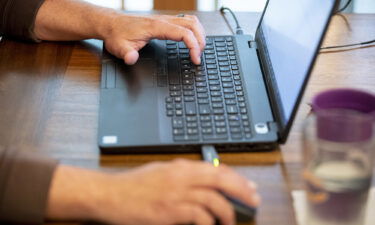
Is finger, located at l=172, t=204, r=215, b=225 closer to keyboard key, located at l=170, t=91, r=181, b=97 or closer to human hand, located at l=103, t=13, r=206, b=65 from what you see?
keyboard key, located at l=170, t=91, r=181, b=97

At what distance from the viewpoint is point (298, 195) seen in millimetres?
928

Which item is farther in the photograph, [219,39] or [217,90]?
[219,39]

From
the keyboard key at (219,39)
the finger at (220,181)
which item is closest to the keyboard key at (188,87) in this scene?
the keyboard key at (219,39)

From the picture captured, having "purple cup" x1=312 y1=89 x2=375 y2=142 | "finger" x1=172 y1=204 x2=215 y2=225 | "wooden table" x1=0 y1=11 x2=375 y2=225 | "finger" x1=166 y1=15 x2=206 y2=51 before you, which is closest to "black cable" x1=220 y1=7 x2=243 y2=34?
"wooden table" x1=0 y1=11 x2=375 y2=225

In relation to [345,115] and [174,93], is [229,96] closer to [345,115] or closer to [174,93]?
[174,93]

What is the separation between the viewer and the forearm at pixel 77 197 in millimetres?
860

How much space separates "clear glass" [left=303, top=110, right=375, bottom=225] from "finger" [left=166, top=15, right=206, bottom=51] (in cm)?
48

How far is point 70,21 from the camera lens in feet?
4.41

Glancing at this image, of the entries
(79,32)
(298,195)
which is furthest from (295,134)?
(79,32)

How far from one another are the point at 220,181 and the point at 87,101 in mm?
404

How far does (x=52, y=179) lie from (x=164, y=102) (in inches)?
11.7

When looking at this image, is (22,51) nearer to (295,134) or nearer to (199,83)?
(199,83)

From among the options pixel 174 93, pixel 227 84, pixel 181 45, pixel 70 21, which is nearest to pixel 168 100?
pixel 174 93

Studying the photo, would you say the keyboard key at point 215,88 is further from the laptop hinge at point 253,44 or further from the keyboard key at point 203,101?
the laptop hinge at point 253,44
